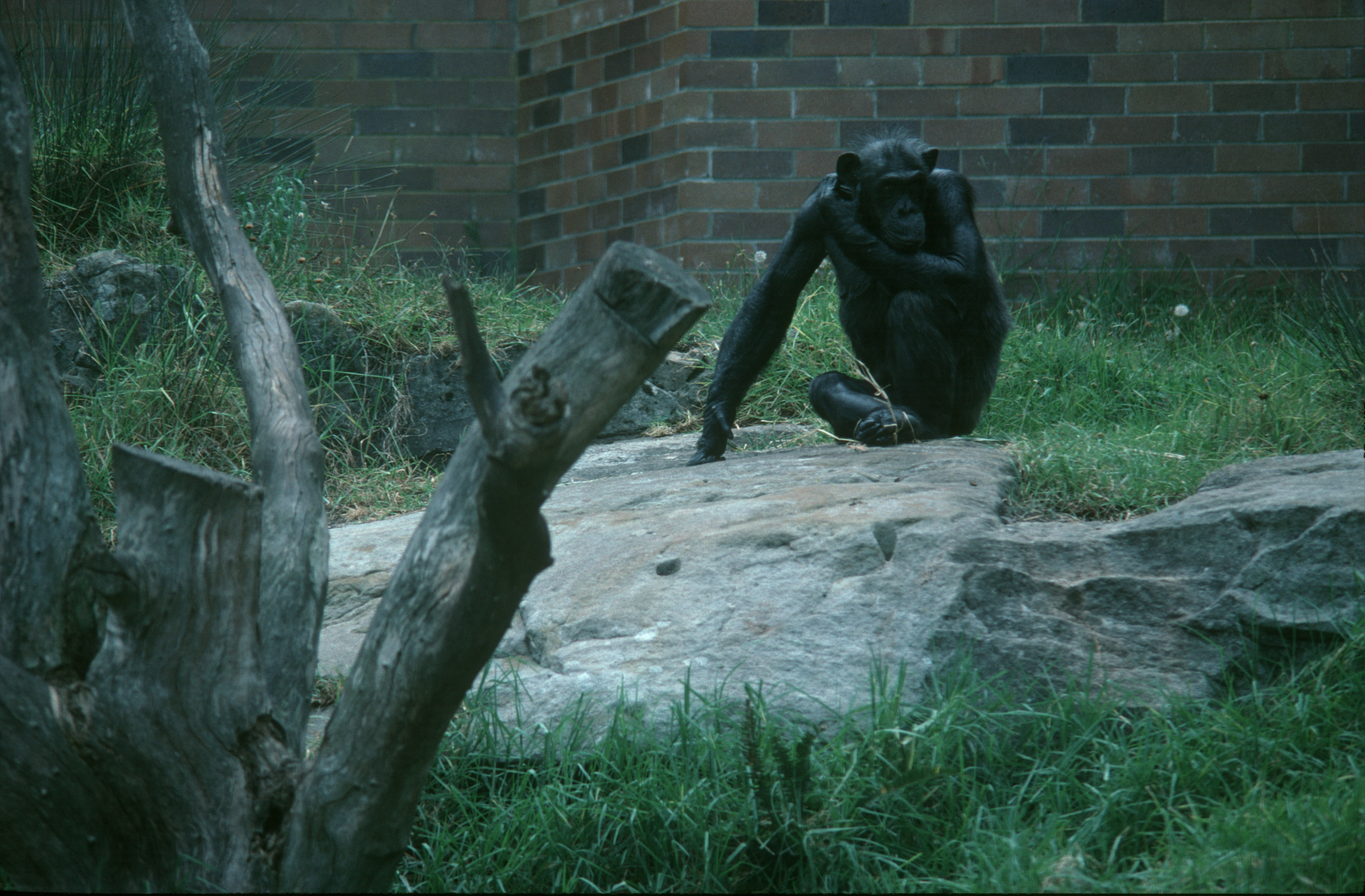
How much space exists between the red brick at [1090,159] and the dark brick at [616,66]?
7.75 ft

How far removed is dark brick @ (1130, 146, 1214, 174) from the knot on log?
19.2ft

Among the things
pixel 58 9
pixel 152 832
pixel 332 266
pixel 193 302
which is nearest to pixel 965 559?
pixel 152 832

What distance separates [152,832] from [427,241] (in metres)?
5.83

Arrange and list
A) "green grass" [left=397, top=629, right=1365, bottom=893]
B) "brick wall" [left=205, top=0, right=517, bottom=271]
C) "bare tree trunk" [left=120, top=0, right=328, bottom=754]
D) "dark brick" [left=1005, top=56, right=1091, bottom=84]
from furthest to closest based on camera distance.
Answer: "brick wall" [left=205, top=0, right=517, bottom=271], "dark brick" [left=1005, top=56, right=1091, bottom=84], "bare tree trunk" [left=120, top=0, right=328, bottom=754], "green grass" [left=397, top=629, right=1365, bottom=893]

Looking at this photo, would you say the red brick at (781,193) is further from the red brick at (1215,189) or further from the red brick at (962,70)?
the red brick at (1215,189)

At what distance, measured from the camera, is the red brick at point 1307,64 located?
6387 millimetres

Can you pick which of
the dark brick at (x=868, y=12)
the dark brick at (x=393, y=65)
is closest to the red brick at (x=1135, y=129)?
the dark brick at (x=868, y=12)

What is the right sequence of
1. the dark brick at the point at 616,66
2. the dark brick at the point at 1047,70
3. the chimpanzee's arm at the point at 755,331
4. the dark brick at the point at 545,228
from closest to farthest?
the chimpanzee's arm at the point at 755,331 < the dark brick at the point at 1047,70 < the dark brick at the point at 616,66 < the dark brick at the point at 545,228

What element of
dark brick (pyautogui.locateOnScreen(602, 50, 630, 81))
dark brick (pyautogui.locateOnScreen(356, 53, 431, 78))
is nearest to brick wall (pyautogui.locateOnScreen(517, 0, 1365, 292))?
dark brick (pyautogui.locateOnScreen(602, 50, 630, 81))

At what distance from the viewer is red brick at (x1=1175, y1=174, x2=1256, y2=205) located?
650 centimetres

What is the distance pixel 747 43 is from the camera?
652 centimetres

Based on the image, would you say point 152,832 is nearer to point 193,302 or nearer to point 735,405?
point 735,405

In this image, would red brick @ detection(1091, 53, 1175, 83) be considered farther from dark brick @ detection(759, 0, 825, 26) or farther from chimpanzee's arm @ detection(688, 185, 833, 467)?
chimpanzee's arm @ detection(688, 185, 833, 467)

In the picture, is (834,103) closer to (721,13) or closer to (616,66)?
(721,13)
